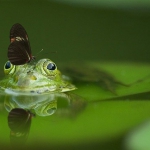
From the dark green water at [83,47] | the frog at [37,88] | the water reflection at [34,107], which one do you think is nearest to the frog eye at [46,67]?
the frog at [37,88]

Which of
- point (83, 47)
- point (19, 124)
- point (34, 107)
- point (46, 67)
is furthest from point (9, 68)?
point (83, 47)

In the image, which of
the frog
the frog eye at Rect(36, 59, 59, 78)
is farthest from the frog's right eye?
the frog eye at Rect(36, 59, 59, 78)

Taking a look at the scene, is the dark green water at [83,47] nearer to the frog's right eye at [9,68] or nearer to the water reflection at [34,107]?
the water reflection at [34,107]

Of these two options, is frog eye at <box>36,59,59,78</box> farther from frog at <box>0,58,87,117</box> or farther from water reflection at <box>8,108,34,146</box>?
water reflection at <box>8,108,34,146</box>

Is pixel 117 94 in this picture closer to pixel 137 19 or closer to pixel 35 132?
pixel 35 132

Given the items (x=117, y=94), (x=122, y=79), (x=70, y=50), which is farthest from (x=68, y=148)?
(x=70, y=50)

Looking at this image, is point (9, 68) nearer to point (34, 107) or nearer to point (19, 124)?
point (34, 107)

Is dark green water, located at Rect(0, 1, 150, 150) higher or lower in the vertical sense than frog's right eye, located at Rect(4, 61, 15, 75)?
lower
